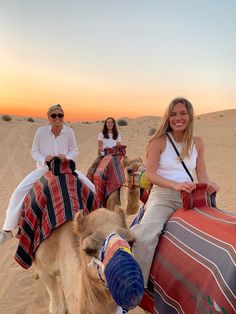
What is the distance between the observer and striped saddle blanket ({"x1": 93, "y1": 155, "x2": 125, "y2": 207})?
6.63 m

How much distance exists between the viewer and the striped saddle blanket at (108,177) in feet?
21.8

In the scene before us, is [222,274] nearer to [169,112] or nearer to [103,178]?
[169,112]

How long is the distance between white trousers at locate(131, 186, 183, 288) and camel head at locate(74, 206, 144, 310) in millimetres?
571

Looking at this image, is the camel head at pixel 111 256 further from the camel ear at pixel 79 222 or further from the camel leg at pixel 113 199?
the camel leg at pixel 113 199

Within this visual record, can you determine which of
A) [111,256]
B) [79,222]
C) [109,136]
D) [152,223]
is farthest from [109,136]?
[111,256]

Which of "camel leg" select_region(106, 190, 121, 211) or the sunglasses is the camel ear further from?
"camel leg" select_region(106, 190, 121, 211)

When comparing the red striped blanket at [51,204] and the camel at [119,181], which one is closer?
the red striped blanket at [51,204]

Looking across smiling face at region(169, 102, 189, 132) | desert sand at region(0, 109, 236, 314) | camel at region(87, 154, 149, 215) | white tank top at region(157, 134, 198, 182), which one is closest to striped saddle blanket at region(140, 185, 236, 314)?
white tank top at region(157, 134, 198, 182)

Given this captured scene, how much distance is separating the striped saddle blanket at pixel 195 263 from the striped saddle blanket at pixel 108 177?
10.6ft

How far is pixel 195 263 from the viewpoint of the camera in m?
2.75

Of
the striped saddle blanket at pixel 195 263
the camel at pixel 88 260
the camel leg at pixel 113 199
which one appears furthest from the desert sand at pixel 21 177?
the striped saddle blanket at pixel 195 263

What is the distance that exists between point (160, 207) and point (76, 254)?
85 cm

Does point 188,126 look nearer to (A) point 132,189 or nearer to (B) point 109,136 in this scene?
(A) point 132,189

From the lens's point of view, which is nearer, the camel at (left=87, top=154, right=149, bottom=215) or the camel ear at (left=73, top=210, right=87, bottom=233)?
the camel ear at (left=73, top=210, right=87, bottom=233)
